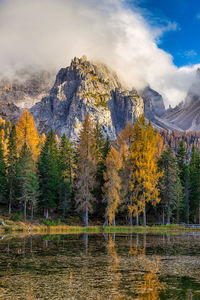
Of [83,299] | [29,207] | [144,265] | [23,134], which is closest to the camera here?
[83,299]

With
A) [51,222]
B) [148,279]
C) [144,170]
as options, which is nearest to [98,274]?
[148,279]

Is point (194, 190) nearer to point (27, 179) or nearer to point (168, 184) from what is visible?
point (168, 184)

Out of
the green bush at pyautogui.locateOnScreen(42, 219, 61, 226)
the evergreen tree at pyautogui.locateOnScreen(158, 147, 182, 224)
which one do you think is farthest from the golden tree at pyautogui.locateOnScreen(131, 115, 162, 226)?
the green bush at pyautogui.locateOnScreen(42, 219, 61, 226)

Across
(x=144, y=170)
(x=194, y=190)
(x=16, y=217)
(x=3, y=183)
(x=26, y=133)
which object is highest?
(x=26, y=133)

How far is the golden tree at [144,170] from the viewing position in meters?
52.7

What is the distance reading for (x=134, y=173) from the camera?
54.0 meters

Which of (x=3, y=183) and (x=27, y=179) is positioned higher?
(x=27, y=179)

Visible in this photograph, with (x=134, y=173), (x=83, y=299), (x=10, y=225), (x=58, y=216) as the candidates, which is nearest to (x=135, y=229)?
(x=134, y=173)

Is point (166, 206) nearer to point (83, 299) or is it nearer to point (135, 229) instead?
point (135, 229)

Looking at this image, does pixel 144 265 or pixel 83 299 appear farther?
pixel 144 265

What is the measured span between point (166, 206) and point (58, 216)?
19.5 metres

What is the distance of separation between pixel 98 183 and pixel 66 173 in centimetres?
1009

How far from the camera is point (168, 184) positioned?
57.2 meters

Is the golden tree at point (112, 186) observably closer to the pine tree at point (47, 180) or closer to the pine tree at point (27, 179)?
the pine tree at point (47, 180)
